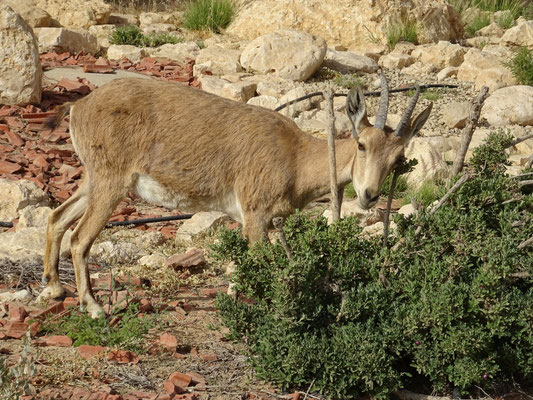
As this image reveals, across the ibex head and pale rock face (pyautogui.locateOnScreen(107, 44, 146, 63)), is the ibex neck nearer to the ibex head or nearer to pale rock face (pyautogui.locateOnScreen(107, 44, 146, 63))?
the ibex head

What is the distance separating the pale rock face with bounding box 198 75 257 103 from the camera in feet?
37.8

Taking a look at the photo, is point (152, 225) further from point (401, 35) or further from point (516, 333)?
point (401, 35)

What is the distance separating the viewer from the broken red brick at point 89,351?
17.2 feet

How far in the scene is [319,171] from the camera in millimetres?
6504

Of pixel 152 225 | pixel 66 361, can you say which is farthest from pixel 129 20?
pixel 66 361

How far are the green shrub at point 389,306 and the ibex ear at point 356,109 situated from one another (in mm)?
1096

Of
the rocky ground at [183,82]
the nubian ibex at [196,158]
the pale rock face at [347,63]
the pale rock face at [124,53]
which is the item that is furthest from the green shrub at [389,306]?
the pale rock face at [124,53]

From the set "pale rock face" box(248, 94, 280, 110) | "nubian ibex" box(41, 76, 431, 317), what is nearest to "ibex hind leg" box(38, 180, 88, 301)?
"nubian ibex" box(41, 76, 431, 317)

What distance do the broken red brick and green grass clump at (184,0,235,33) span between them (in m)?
11.2

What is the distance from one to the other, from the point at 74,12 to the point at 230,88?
535 cm

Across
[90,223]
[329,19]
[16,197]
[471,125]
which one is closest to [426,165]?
[471,125]

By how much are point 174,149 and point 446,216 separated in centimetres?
233

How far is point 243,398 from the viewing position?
16.0ft

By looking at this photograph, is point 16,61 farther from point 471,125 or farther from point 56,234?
point 471,125
